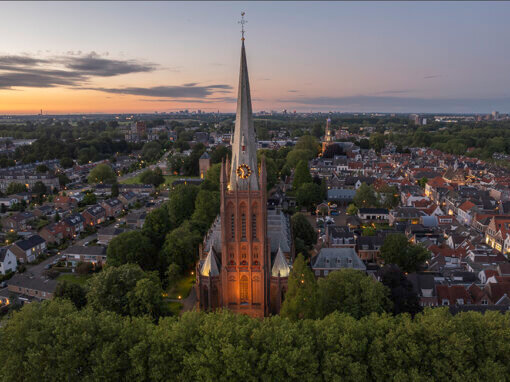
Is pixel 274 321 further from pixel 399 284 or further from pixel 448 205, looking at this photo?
pixel 448 205

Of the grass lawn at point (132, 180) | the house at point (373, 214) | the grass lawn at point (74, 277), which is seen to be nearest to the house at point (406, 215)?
the house at point (373, 214)

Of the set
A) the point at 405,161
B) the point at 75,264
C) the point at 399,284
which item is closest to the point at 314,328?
the point at 399,284

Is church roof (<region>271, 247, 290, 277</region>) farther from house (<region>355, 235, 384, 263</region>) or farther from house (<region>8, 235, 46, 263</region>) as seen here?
house (<region>8, 235, 46, 263</region>)

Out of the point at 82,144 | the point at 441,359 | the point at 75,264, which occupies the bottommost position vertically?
the point at 75,264

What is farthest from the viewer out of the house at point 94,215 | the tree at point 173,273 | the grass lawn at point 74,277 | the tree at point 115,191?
the tree at point 115,191

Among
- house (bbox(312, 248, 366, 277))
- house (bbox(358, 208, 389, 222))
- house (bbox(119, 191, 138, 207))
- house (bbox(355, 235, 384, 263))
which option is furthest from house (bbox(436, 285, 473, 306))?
house (bbox(119, 191, 138, 207))

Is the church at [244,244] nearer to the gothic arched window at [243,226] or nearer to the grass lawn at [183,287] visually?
the gothic arched window at [243,226]
